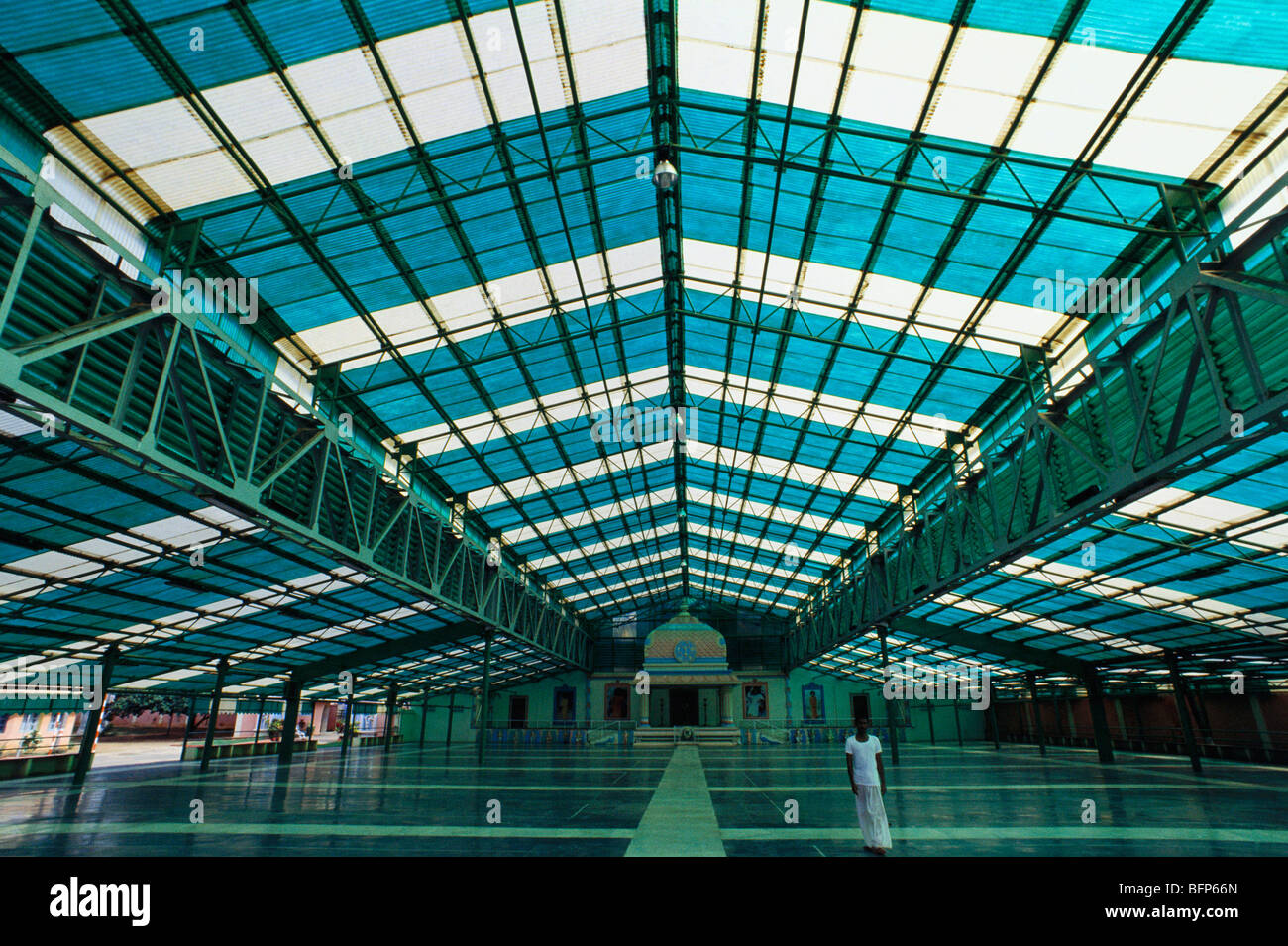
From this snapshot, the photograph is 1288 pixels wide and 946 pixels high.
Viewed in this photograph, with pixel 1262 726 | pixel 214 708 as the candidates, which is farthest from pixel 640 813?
pixel 1262 726

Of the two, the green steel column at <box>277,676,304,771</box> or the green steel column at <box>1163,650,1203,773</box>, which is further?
the green steel column at <box>277,676,304,771</box>

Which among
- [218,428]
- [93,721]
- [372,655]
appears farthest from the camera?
[372,655]

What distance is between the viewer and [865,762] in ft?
30.8

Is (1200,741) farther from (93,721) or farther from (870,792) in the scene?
(93,721)

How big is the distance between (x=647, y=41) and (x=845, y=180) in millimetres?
5119

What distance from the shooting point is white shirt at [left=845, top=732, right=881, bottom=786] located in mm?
9312

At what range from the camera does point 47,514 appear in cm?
1463

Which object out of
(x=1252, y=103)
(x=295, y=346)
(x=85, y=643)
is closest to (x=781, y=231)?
(x=1252, y=103)

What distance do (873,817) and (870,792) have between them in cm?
33

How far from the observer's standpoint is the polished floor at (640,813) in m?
10.1

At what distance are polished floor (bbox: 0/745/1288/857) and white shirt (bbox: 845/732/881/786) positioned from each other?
1031 mm

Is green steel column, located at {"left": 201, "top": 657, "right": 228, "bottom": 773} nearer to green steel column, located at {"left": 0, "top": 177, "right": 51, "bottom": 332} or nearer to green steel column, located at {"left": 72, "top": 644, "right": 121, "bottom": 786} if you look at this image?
green steel column, located at {"left": 72, "top": 644, "right": 121, "bottom": 786}

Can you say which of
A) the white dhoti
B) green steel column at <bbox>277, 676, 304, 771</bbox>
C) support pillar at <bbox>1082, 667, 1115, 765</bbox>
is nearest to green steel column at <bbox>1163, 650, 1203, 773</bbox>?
support pillar at <bbox>1082, 667, 1115, 765</bbox>

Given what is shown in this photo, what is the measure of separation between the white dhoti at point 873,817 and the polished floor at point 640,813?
0.95 feet
